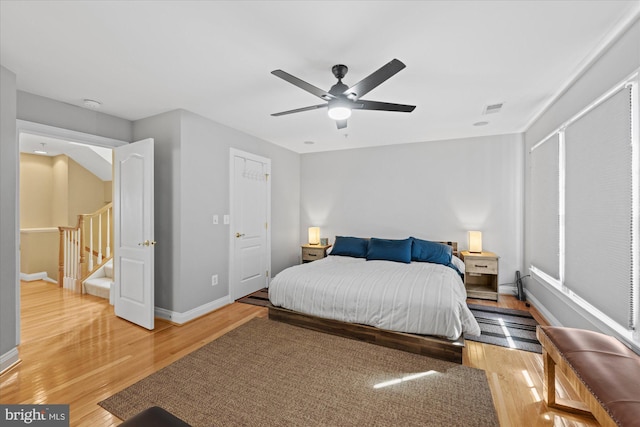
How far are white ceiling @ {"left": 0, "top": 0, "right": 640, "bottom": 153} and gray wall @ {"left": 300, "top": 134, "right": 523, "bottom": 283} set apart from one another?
1377 mm

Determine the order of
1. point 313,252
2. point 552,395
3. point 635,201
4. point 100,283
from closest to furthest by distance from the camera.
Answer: point 635,201, point 552,395, point 100,283, point 313,252

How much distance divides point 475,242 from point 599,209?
2.25 m

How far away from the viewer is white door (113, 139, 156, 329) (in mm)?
3135

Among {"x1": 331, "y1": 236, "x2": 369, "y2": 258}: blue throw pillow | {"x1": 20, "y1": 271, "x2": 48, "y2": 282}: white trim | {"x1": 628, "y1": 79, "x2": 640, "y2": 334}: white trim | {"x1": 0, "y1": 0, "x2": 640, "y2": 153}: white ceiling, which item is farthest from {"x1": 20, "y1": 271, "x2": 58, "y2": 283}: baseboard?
{"x1": 628, "y1": 79, "x2": 640, "y2": 334}: white trim

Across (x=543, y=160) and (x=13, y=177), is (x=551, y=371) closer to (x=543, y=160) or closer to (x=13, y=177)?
(x=543, y=160)

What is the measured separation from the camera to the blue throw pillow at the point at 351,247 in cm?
439

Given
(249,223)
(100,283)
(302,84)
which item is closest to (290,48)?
(302,84)

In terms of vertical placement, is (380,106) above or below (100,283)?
above

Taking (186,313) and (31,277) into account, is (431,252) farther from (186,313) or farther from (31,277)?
(31,277)

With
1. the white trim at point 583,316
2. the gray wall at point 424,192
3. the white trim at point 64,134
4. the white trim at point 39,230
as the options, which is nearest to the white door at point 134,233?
the white trim at point 64,134

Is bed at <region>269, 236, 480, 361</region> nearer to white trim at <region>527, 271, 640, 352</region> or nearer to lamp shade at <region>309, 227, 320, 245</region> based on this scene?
white trim at <region>527, 271, 640, 352</region>

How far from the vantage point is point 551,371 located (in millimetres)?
1867

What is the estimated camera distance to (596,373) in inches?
55.2

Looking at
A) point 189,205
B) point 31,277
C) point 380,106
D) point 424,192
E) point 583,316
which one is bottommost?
point 31,277
